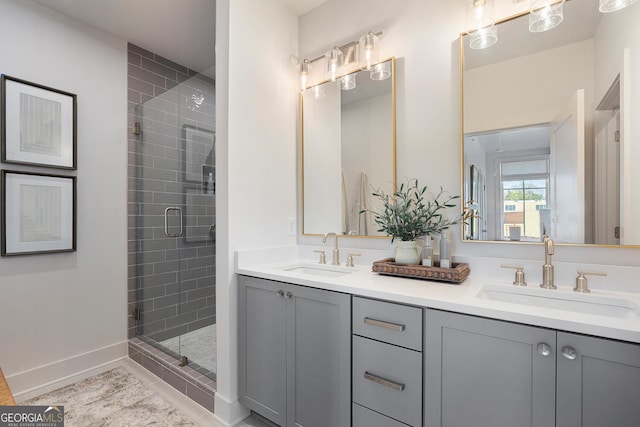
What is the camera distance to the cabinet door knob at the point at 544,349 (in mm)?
878

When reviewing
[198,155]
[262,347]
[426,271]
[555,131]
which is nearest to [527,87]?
[555,131]

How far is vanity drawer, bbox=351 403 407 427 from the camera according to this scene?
1.16 m

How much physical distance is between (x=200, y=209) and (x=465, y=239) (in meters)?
2.01

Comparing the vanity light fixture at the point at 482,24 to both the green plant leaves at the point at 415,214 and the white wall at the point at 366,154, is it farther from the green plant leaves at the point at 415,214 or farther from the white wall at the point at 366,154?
the green plant leaves at the point at 415,214

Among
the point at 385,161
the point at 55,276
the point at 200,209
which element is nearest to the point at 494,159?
the point at 385,161

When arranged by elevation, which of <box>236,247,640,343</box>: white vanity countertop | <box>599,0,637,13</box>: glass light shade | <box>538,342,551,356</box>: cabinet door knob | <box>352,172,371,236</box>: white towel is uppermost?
<box>599,0,637,13</box>: glass light shade

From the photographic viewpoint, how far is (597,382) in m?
0.82

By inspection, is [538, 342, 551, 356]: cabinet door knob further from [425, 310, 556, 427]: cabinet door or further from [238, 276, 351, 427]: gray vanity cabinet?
[238, 276, 351, 427]: gray vanity cabinet

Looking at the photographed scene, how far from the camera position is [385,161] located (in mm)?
1811

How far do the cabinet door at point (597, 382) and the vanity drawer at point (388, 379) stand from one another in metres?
0.42

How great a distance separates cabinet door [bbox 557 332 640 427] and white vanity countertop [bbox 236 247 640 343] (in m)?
0.04

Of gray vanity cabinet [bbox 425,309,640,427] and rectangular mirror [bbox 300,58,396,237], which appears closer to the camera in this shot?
gray vanity cabinet [bbox 425,309,640,427]

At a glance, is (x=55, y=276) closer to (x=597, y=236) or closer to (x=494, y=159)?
(x=494, y=159)

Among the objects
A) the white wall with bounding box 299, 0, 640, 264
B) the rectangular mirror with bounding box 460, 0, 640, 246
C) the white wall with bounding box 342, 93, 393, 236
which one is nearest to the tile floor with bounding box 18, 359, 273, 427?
the white wall with bounding box 342, 93, 393, 236
